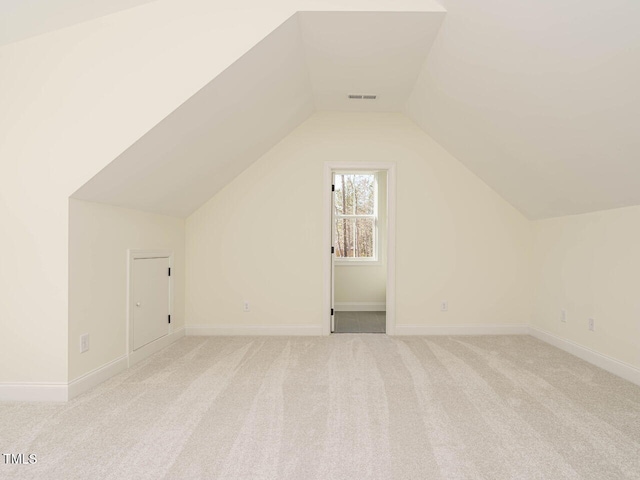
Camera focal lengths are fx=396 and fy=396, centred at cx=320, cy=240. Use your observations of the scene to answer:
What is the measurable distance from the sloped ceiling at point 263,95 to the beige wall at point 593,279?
209cm

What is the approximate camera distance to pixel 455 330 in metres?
4.51

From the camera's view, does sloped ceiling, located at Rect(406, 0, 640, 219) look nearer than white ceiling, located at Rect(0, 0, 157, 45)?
Yes

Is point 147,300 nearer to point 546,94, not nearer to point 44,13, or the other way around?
point 44,13

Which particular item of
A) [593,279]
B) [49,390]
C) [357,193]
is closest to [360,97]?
[357,193]

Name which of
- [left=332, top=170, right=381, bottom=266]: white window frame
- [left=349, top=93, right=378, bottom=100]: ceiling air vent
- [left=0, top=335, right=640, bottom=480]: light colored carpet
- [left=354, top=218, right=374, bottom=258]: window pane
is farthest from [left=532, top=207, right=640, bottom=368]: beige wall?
[left=354, top=218, right=374, bottom=258]: window pane

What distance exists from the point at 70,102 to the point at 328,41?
72.3 inches

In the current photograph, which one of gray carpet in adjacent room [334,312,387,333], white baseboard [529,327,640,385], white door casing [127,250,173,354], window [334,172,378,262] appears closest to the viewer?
white baseboard [529,327,640,385]

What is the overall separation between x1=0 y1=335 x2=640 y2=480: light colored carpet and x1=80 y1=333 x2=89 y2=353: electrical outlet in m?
0.31

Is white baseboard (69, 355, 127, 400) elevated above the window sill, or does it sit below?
below

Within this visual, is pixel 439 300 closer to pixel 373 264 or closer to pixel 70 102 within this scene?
pixel 373 264

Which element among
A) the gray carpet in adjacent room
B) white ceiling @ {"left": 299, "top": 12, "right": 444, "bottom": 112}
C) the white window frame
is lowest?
the gray carpet in adjacent room

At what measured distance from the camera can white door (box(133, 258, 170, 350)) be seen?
3461mm

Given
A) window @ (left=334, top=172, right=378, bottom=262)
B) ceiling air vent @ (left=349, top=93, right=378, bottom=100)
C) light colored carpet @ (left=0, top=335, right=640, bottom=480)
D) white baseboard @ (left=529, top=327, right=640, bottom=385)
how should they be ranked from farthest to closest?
window @ (left=334, top=172, right=378, bottom=262)
ceiling air vent @ (left=349, top=93, right=378, bottom=100)
white baseboard @ (left=529, top=327, right=640, bottom=385)
light colored carpet @ (left=0, top=335, right=640, bottom=480)

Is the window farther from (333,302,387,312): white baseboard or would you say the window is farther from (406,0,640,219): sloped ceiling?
(406,0,640,219): sloped ceiling
